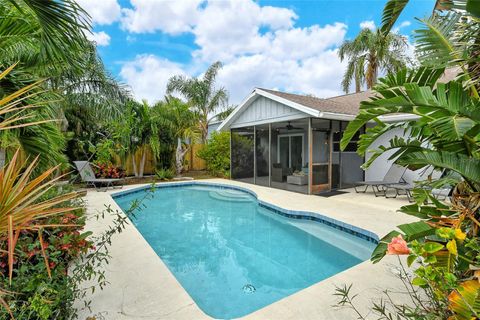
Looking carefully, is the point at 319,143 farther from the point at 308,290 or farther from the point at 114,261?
the point at 114,261

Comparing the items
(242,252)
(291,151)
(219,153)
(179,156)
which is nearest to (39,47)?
(242,252)

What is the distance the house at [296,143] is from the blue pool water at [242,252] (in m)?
3.42

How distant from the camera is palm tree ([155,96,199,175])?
1400cm

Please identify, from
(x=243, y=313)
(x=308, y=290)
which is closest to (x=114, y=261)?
(x=243, y=313)

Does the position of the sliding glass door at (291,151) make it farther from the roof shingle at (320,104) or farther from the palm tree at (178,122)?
the palm tree at (178,122)

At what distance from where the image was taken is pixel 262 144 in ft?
41.8

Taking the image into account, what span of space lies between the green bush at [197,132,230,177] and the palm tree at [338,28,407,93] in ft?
35.5

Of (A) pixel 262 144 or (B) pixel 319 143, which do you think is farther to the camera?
(A) pixel 262 144

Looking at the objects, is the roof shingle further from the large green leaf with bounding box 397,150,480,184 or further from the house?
the large green leaf with bounding box 397,150,480,184

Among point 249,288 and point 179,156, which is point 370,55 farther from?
point 249,288

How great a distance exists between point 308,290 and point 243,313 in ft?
3.08

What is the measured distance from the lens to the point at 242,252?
5453mm

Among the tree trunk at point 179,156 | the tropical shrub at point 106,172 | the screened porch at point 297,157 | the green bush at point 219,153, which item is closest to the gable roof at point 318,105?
the screened porch at point 297,157

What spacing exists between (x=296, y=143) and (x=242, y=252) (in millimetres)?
9053
